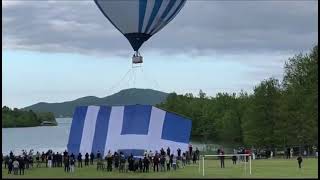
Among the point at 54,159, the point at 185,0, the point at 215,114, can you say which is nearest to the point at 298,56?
the point at 185,0

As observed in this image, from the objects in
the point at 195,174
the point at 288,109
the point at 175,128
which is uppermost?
the point at 288,109

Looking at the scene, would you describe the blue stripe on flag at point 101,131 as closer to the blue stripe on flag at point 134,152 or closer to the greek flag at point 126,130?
the greek flag at point 126,130

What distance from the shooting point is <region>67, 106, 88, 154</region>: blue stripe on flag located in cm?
4331

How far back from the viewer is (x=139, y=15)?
42.7 metres

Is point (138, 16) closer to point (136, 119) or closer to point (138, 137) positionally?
point (136, 119)

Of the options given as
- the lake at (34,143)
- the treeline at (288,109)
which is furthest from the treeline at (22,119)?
the treeline at (288,109)

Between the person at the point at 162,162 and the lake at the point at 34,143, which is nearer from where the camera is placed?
the person at the point at 162,162

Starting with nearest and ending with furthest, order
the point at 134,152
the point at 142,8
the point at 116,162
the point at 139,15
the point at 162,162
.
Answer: the point at 162,162 < the point at 116,162 < the point at 134,152 < the point at 142,8 < the point at 139,15

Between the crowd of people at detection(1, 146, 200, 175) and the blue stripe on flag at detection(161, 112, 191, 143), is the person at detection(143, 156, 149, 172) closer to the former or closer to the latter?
the crowd of people at detection(1, 146, 200, 175)

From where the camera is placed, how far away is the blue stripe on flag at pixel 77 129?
4331cm

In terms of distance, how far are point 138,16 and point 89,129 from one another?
7.92 meters

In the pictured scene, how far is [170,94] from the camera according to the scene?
14350cm

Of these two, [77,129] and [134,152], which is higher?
[77,129]

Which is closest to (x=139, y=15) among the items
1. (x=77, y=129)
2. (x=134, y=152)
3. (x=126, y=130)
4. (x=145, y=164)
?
(x=126, y=130)
